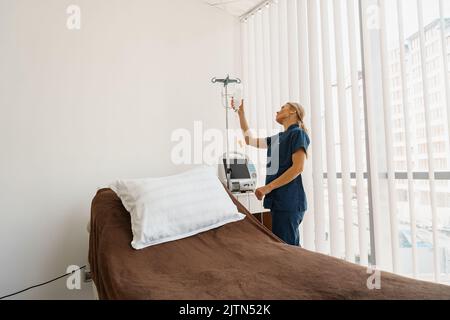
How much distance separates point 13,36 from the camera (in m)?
1.55

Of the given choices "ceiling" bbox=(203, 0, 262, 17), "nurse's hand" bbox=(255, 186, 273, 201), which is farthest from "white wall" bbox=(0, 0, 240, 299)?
"nurse's hand" bbox=(255, 186, 273, 201)

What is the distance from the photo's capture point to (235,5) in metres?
2.42

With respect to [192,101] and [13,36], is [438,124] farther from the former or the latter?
[13,36]

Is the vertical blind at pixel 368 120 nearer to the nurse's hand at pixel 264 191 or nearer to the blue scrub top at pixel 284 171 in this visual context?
the blue scrub top at pixel 284 171

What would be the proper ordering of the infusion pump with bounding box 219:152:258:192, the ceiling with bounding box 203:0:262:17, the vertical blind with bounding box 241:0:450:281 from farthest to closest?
the ceiling with bounding box 203:0:262:17
the infusion pump with bounding box 219:152:258:192
the vertical blind with bounding box 241:0:450:281

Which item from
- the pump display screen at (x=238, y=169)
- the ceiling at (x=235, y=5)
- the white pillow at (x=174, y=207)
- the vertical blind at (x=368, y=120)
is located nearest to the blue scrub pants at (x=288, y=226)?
the white pillow at (x=174, y=207)

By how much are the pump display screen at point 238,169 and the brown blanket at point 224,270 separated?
643 mm

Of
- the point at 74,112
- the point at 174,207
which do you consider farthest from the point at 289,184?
the point at 74,112

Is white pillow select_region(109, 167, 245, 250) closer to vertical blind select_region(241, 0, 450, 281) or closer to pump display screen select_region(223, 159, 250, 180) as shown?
pump display screen select_region(223, 159, 250, 180)

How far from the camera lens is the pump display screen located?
6.75 feet

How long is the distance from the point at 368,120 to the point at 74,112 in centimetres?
179

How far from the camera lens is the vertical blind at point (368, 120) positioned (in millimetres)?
1428
